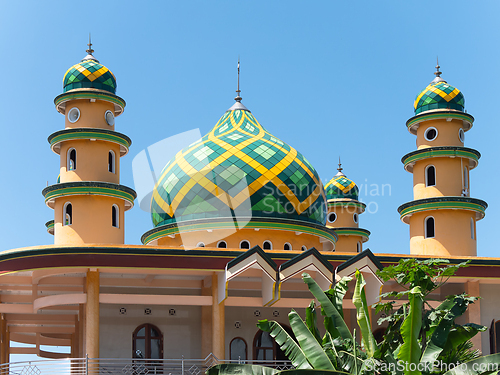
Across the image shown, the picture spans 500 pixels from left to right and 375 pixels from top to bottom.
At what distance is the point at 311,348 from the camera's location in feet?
59.0

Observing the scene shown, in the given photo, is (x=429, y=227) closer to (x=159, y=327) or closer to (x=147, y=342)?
(x=159, y=327)

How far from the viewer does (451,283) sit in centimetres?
2578

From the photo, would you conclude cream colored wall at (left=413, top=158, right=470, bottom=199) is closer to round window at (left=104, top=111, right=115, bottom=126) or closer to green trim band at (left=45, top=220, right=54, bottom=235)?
round window at (left=104, top=111, right=115, bottom=126)

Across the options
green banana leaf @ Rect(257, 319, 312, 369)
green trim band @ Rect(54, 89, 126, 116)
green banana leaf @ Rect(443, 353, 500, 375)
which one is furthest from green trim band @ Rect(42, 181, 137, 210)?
green banana leaf @ Rect(443, 353, 500, 375)

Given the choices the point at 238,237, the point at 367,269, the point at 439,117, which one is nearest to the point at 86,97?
the point at 238,237

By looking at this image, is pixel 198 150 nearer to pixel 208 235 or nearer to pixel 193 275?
pixel 208 235

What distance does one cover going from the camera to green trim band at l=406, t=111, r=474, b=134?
2944 cm

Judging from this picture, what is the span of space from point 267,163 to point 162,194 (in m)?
3.88

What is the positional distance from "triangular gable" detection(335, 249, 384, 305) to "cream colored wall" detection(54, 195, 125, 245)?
7556 mm

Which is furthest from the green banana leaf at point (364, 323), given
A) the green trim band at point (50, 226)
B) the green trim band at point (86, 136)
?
the green trim band at point (50, 226)

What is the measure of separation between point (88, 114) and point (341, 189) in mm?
15556

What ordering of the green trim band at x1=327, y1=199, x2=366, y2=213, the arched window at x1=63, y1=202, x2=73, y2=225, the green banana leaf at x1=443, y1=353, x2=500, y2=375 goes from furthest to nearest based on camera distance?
the green trim band at x1=327, y1=199, x2=366, y2=213
the arched window at x1=63, y1=202, x2=73, y2=225
the green banana leaf at x1=443, y1=353, x2=500, y2=375

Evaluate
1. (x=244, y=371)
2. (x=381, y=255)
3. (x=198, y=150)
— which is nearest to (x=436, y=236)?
(x=381, y=255)

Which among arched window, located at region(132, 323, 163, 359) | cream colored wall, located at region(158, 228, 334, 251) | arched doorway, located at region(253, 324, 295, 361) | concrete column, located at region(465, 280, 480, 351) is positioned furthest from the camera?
cream colored wall, located at region(158, 228, 334, 251)
